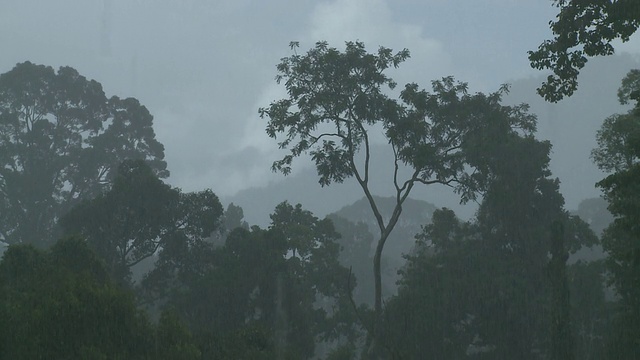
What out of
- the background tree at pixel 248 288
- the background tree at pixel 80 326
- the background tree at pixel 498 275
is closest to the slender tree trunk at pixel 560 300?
the background tree at pixel 80 326

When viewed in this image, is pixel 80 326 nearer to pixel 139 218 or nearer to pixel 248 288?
pixel 248 288

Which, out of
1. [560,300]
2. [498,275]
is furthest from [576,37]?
[498,275]

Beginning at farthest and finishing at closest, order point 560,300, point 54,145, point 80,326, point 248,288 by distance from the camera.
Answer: point 54,145 < point 248,288 < point 560,300 < point 80,326

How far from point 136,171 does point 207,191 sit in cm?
324

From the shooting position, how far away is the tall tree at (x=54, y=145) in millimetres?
49875

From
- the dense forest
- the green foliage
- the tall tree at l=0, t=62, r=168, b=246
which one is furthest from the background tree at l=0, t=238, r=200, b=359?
the tall tree at l=0, t=62, r=168, b=246

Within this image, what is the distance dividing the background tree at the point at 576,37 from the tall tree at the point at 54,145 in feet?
118

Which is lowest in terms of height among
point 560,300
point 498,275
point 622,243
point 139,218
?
point 560,300

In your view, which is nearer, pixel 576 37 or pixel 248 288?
pixel 576 37

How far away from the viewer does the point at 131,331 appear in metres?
17.0

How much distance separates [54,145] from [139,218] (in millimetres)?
19627

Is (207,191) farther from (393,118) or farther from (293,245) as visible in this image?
(393,118)

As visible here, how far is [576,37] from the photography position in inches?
677

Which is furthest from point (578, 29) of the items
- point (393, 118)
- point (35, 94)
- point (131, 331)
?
point (35, 94)
